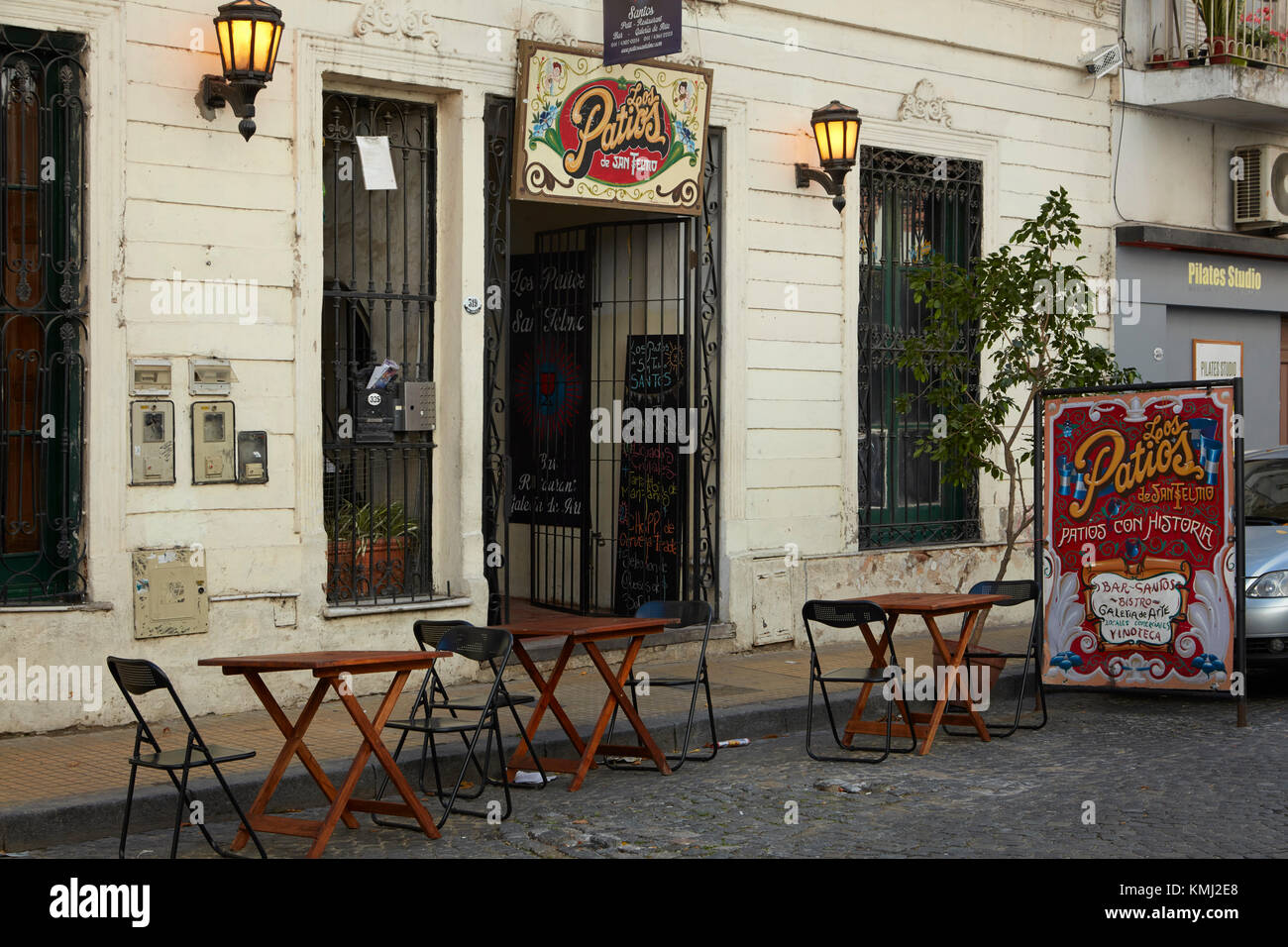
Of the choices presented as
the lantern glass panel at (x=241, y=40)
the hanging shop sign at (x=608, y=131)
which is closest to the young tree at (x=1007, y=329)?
the hanging shop sign at (x=608, y=131)

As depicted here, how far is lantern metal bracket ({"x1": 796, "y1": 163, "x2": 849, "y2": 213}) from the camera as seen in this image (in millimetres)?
12172

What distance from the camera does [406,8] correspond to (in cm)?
1012

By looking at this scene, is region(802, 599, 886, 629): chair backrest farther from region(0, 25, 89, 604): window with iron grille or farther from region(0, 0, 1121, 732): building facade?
region(0, 25, 89, 604): window with iron grille

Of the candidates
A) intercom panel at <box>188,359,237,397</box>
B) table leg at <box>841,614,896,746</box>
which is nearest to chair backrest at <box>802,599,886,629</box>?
table leg at <box>841,614,896,746</box>

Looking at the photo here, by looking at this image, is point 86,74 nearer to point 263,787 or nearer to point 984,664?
point 263,787

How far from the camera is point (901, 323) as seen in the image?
13.3 m

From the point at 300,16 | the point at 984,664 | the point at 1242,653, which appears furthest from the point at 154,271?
the point at 1242,653

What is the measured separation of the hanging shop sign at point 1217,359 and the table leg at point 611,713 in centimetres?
941

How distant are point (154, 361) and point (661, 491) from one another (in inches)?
169

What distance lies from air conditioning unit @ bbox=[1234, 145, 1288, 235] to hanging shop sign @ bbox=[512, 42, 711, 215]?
7.24 m

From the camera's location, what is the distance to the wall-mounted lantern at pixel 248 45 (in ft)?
29.4

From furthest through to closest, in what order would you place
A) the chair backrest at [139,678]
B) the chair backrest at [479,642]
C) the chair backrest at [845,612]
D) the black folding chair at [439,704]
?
the chair backrest at [845,612] → the black folding chair at [439,704] → the chair backrest at [479,642] → the chair backrest at [139,678]

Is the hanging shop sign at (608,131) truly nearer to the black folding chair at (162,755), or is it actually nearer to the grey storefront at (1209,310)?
the black folding chair at (162,755)

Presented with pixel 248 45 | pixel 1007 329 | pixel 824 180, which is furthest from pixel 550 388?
pixel 248 45
